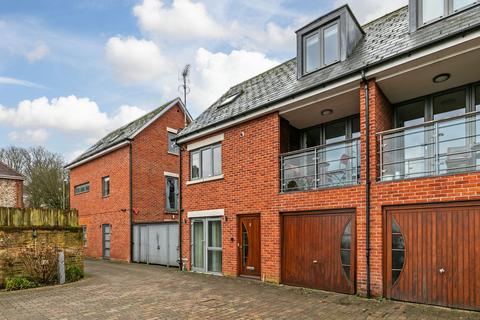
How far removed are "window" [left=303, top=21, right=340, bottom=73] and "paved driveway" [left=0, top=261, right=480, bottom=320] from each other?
6.21m

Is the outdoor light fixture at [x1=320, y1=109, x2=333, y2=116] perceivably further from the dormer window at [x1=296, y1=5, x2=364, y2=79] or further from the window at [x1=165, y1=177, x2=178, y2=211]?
the window at [x1=165, y1=177, x2=178, y2=211]

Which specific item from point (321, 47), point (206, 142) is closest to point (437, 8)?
point (321, 47)

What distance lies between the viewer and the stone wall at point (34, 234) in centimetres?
984

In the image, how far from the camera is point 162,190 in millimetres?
18641

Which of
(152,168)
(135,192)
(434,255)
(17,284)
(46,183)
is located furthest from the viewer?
(46,183)

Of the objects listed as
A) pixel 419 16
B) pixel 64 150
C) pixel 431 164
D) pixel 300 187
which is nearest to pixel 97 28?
pixel 300 187

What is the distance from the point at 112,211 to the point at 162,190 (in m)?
2.64

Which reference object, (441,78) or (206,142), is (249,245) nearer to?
(206,142)

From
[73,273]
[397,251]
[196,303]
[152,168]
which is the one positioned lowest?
[73,273]

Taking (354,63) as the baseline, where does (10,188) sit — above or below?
below

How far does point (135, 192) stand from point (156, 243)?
3.11 metres

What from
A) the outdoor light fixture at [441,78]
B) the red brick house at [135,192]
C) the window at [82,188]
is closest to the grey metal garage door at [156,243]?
the red brick house at [135,192]

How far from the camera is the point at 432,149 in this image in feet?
24.1

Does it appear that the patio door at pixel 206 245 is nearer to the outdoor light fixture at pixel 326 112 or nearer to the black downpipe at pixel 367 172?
the outdoor light fixture at pixel 326 112
